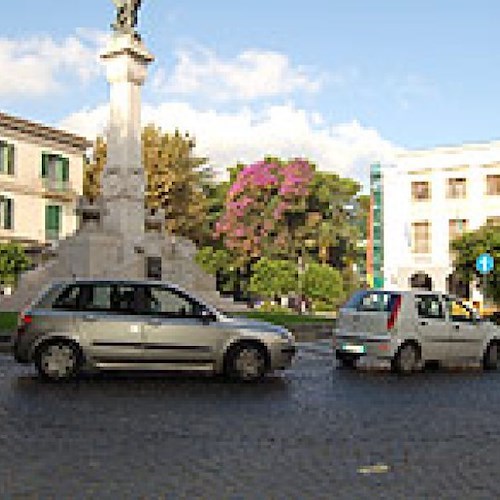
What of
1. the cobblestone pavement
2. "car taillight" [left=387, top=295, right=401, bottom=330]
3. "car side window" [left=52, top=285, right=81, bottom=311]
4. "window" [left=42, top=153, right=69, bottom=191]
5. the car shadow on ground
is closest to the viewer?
the cobblestone pavement

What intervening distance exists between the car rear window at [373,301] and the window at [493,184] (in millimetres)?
44419

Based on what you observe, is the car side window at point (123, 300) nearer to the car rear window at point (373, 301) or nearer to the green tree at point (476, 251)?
the car rear window at point (373, 301)

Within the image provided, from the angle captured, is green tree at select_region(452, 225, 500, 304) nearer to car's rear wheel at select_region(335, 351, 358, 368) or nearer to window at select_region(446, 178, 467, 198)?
window at select_region(446, 178, 467, 198)

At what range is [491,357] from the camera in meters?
16.7

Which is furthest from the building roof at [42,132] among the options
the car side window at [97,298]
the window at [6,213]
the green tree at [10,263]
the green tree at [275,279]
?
the car side window at [97,298]

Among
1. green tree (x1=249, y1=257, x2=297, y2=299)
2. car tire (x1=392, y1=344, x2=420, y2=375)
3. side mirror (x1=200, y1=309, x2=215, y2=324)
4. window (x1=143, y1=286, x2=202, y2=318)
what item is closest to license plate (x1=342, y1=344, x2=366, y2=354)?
car tire (x1=392, y1=344, x2=420, y2=375)

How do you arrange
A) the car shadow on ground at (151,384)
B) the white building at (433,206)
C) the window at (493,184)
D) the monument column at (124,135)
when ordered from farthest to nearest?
the white building at (433,206)
the window at (493,184)
the monument column at (124,135)
the car shadow on ground at (151,384)

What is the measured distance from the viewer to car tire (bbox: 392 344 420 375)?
49.9 ft

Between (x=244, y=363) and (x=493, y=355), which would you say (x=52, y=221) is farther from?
(x=244, y=363)

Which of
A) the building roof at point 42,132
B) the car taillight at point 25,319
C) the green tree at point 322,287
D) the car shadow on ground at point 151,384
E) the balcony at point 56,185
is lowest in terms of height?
the car shadow on ground at point 151,384

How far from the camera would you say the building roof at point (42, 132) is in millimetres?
49938

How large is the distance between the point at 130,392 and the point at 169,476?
5.14 m

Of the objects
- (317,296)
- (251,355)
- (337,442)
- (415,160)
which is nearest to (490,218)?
(415,160)

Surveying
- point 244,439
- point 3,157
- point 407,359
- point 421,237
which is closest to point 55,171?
point 3,157
